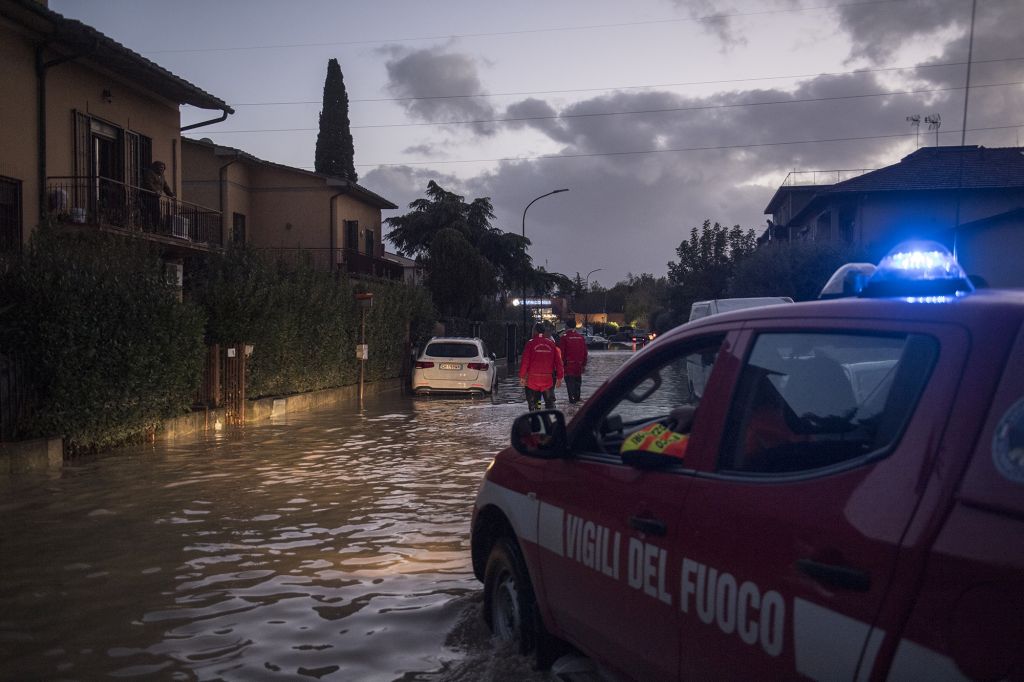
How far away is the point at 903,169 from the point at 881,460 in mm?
47668

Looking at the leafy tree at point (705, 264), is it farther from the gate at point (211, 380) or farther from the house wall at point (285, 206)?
the gate at point (211, 380)

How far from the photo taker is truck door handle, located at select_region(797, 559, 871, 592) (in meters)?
2.46

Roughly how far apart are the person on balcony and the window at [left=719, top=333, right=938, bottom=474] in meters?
22.8

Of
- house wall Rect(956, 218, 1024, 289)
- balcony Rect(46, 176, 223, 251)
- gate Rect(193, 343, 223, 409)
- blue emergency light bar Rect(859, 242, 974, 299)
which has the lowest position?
gate Rect(193, 343, 223, 409)

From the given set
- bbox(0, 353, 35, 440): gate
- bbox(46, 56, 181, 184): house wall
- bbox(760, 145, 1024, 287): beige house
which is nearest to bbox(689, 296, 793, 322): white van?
bbox(0, 353, 35, 440): gate

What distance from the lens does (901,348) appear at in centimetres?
280

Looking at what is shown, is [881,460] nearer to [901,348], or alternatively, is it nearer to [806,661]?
[901,348]

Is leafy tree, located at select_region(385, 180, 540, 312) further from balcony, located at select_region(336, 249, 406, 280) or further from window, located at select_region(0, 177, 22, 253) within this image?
window, located at select_region(0, 177, 22, 253)

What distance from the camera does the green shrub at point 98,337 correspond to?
1257 centimetres

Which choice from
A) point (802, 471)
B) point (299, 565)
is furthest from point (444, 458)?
point (802, 471)

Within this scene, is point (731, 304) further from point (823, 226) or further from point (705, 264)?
point (705, 264)

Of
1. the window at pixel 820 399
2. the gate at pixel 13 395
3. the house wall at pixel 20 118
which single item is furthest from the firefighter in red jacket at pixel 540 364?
the window at pixel 820 399

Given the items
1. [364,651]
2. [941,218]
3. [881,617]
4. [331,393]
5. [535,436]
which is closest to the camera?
[881,617]

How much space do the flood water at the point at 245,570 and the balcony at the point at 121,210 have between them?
30.8 feet
